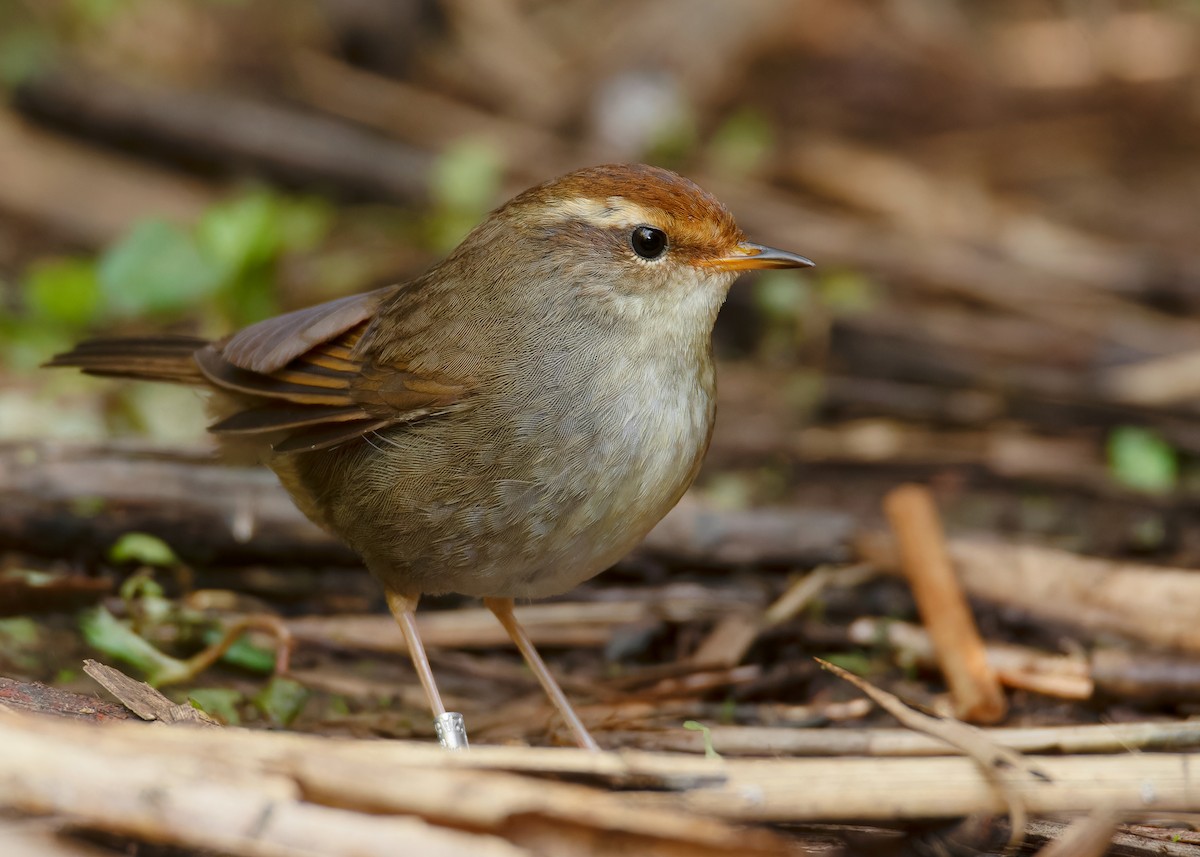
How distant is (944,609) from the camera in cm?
440

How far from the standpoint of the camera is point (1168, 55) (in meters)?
8.86

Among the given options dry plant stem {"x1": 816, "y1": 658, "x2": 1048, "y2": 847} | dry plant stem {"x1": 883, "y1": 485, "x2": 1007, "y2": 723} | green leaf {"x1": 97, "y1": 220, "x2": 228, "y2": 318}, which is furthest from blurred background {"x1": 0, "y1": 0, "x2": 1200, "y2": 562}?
dry plant stem {"x1": 816, "y1": 658, "x2": 1048, "y2": 847}

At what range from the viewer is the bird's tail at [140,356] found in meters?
4.37

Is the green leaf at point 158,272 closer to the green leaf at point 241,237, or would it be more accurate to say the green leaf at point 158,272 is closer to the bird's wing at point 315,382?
the green leaf at point 241,237

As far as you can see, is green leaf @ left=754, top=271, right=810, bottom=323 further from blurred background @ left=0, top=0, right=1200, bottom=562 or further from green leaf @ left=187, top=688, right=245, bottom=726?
→ green leaf @ left=187, top=688, right=245, bottom=726

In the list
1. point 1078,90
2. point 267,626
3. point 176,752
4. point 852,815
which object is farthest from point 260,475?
point 1078,90

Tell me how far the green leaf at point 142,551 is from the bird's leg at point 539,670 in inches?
43.5

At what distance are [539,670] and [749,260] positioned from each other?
1.39m

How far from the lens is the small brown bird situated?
3482mm

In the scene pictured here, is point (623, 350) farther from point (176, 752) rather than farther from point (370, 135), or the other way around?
point (370, 135)

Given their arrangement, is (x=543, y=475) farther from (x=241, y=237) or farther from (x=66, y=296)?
(x=66, y=296)

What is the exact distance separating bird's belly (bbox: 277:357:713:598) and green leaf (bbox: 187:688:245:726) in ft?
2.11

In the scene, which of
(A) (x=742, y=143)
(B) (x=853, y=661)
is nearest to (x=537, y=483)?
(B) (x=853, y=661)

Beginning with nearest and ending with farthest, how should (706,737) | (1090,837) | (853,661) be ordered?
(1090,837)
(706,737)
(853,661)
